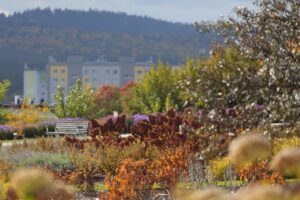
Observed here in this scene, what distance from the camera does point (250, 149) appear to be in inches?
57.0

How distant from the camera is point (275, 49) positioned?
5.30 meters

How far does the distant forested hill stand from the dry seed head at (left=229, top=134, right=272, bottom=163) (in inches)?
4078

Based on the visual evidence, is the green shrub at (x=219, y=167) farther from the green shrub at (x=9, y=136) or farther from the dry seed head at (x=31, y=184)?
the green shrub at (x=9, y=136)

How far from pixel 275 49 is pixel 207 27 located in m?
1.91

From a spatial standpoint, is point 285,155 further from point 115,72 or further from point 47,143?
point 115,72

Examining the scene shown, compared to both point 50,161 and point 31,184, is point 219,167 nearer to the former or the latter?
point 50,161

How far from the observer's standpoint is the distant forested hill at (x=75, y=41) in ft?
389

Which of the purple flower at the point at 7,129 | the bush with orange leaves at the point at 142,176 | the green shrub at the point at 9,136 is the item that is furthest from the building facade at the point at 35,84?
the bush with orange leaves at the point at 142,176

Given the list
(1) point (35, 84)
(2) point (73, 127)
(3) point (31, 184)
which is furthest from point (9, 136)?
(1) point (35, 84)

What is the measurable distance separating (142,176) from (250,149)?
21.9 feet

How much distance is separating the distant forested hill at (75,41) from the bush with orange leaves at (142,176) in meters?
96.1

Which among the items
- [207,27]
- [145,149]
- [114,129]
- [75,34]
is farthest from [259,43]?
[75,34]

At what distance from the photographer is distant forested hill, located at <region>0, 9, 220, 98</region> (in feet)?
389

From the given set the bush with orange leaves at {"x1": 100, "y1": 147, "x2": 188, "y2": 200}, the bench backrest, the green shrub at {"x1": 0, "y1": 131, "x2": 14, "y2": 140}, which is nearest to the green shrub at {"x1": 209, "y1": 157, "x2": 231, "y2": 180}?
the bush with orange leaves at {"x1": 100, "y1": 147, "x2": 188, "y2": 200}
